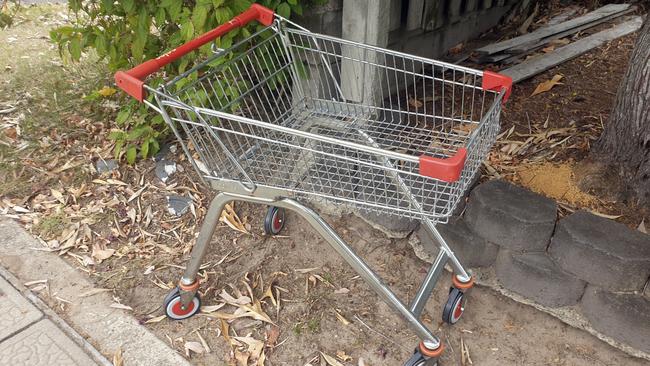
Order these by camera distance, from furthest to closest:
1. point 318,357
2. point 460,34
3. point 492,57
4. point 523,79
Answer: point 460,34 < point 492,57 < point 523,79 < point 318,357

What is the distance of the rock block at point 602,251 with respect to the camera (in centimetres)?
222

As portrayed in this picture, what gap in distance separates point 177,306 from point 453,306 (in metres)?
1.32

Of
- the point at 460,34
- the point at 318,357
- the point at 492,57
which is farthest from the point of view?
the point at 460,34

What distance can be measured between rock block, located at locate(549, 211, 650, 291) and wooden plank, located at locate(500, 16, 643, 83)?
1.55 metres

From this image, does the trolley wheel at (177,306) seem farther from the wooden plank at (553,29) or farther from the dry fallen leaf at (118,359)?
the wooden plank at (553,29)

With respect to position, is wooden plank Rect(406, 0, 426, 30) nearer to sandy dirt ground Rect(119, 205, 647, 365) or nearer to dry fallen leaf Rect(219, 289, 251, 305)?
sandy dirt ground Rect(119, 205, 647, 365)

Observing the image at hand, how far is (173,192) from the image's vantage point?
11.1 ft

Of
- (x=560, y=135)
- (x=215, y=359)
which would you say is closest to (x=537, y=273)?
(x=560, y=135)

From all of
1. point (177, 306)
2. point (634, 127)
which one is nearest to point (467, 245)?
point (634, 127)

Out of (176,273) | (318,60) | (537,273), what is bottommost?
(176,273)

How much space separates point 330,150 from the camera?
2676mm

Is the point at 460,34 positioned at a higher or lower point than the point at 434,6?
lower

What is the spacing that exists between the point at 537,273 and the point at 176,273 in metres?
1.86

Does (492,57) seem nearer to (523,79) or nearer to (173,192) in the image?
(523,79)
